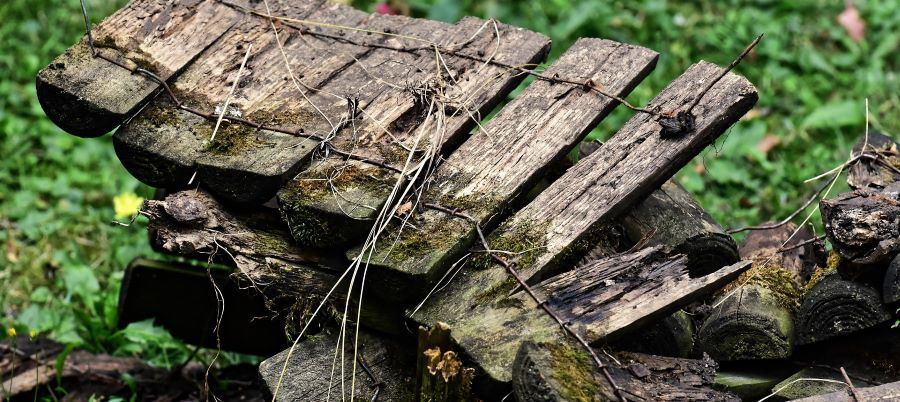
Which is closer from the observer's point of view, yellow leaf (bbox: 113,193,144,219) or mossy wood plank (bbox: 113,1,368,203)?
mossy wood plank (bbox: 113,1,368,203)

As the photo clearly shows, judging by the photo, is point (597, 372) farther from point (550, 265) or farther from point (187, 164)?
point (187, 164)

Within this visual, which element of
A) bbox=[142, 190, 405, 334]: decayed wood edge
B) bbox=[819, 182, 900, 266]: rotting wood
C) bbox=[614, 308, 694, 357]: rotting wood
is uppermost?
bbox=[819, 182, 900, 266]: rotting wood

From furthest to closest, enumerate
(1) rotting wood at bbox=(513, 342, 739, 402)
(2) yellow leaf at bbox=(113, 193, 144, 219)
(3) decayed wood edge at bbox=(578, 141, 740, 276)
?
(2) yellow leaf at bbox=(113, 193, 144, 219)
(3) decayed wood edge at bbox=(578, 141, 740, 276)
(1) rotting wood at bbox=(513, 342, 739, 402)

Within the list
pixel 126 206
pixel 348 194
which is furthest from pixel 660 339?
pixel 126 206

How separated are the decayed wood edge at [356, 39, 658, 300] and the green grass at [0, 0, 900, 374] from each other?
5.63 feet

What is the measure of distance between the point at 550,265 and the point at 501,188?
306 mm

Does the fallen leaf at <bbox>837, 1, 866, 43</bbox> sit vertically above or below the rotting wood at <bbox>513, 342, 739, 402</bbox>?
below

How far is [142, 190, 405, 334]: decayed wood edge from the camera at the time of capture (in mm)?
3012

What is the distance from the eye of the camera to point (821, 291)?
2904mm

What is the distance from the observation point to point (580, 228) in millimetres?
2938

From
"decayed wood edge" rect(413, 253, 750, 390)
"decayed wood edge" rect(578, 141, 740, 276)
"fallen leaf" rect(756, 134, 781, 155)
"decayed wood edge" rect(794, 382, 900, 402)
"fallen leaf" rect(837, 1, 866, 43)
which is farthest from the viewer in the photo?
"fallen leaf" rect(837, 1, 866, 43)

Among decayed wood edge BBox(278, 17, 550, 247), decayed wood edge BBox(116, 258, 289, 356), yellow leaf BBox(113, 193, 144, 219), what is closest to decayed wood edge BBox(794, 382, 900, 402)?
decayed wood edge BBox(278, 17, 550, 247)

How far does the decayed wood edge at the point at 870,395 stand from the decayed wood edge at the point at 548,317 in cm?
39

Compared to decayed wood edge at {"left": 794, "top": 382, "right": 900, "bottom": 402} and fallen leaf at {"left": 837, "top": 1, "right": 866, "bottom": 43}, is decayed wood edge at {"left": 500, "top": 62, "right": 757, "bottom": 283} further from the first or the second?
fallen leaf at {"left": 837, "top": 1, "right": 866, "bottom": 43}
